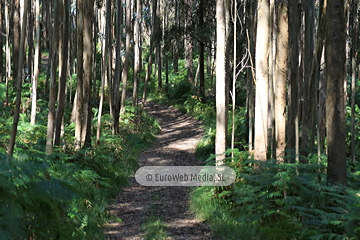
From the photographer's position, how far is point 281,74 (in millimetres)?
8227

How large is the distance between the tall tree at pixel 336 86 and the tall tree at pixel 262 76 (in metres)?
1.91

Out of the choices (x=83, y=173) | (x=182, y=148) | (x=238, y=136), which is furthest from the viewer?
(x=182, y=148)

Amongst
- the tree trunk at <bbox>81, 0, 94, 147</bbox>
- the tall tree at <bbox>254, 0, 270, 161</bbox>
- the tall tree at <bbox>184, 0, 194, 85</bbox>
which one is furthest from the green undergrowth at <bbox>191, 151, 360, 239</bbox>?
the tall tree at <bbox>184, 0, 194, 85</bbox>

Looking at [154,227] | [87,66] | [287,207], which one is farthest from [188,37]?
[287,207]

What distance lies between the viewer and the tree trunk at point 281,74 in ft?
26.7

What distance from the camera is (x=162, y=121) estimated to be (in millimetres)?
20766

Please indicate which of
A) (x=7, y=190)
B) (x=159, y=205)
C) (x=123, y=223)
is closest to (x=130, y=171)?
(x=159, y=205)

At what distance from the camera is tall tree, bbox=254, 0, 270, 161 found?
292 inches

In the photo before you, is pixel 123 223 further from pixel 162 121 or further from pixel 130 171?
pixel 162 121

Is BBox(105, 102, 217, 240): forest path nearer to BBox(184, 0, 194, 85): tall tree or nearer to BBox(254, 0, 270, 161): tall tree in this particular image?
BBox(254, 0, 270, 161): tall tree

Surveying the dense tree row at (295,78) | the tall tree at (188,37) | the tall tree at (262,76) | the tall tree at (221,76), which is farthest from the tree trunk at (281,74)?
the tall tree at (188,37)

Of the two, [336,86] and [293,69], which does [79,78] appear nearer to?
[293,69]

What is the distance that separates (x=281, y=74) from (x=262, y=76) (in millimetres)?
942

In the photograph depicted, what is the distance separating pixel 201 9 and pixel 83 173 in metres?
13.8
